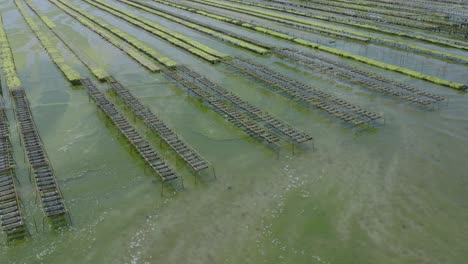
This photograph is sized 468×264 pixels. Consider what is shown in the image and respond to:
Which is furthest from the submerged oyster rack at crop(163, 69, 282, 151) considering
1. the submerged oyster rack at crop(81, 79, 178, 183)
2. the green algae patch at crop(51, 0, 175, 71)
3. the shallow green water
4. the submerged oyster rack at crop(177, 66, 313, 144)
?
the submerged oyster rack at crop(81, 79, 178, 183)

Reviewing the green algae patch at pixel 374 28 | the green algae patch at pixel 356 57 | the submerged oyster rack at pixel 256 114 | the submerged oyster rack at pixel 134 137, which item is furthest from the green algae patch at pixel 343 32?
the submerged oyster rack at pixel 134 137

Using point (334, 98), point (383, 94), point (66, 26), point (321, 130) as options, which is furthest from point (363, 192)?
point (66, 26)

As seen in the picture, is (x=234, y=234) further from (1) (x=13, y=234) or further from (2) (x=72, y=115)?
(2) (x=72, y=115)

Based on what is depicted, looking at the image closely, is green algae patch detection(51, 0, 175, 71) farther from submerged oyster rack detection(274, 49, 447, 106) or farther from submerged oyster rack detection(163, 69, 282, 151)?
submerged oyster rack detection(274, 49, 447, 106)

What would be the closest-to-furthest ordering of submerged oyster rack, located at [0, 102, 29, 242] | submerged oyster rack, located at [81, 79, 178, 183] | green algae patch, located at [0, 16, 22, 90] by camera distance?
submerged oyster rack, located at [0, 102, 29, 242] < submerged oyster rack, located at [81, 79, 178, 183] < green algae patch, located at [0, 16, 22, 90]

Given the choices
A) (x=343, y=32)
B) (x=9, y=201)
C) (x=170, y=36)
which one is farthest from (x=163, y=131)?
(x=343, y=32)

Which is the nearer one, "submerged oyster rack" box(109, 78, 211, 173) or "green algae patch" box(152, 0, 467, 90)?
"submerged oyster rack" box(109, 78, 211, 173)

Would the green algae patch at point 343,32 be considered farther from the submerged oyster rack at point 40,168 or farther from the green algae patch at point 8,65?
the submerged oyster rack at point 40,168

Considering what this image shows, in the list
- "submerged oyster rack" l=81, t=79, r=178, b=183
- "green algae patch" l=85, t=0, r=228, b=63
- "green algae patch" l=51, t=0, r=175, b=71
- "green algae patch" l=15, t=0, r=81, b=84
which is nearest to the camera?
"submerged oyster rack" l=81, t=79, r=178, b=183
